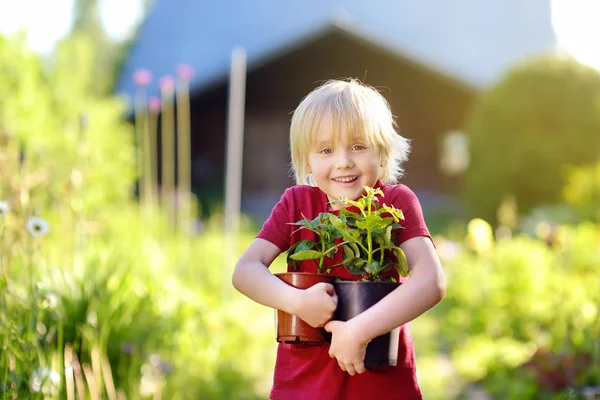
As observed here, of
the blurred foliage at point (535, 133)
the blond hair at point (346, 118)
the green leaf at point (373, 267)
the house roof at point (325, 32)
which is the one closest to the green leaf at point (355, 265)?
the green leaf at point (373, 267)

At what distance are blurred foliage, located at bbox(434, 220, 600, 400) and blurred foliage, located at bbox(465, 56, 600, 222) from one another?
11.4ft

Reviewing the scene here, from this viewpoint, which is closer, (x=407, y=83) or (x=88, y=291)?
(x=88, y=291)

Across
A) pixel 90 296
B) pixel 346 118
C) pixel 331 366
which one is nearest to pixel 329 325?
pixel 331 366

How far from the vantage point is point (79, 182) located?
4.27 meters

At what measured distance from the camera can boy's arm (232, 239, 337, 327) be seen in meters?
1.75

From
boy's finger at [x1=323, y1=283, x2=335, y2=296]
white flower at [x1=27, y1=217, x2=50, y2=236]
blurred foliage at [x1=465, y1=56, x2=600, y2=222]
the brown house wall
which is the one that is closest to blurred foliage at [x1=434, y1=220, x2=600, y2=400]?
boy's finger at [x1=323, y1=283, x2=335, y2=296]

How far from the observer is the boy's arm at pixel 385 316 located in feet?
5.65

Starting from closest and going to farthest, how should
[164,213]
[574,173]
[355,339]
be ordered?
[355,339] < [164,213] < [574,173]

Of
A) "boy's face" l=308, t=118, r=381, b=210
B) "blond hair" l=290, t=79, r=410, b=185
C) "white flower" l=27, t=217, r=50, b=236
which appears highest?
"blond hair" l=290, t=79, r=410, b=185

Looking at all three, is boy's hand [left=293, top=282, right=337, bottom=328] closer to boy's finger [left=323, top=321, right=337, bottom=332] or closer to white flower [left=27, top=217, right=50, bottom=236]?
boy's finger [left=323, top=321, right=337, bottom=332]

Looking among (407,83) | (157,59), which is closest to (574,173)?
(407,83)

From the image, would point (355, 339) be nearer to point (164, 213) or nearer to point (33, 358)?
point (33, 358)

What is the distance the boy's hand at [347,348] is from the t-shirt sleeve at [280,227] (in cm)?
29

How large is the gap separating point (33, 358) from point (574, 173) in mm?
8684
